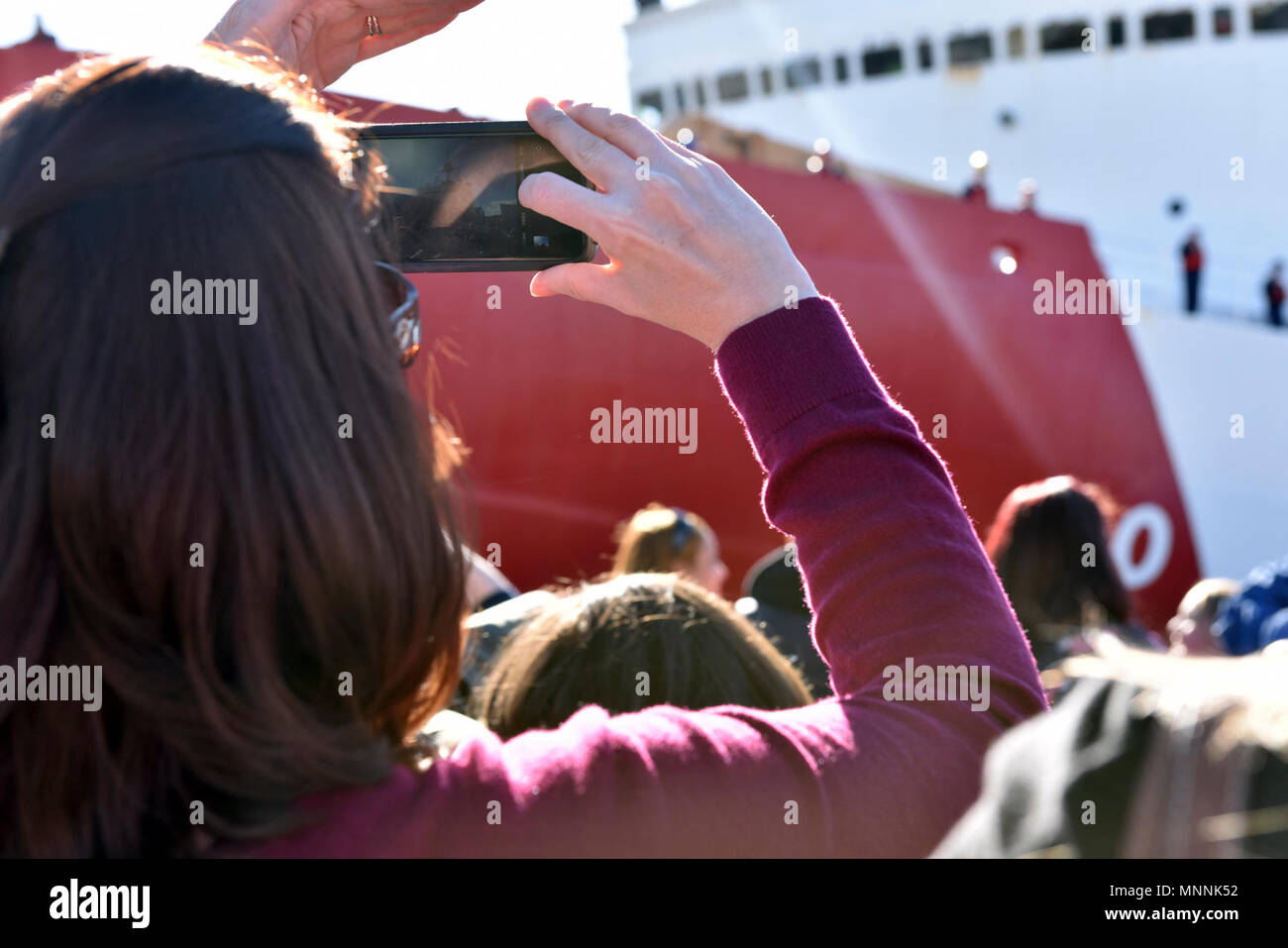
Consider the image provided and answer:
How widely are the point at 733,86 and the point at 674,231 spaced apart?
12.6m

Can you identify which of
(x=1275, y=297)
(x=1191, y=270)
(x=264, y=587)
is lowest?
(x=264, y=587)

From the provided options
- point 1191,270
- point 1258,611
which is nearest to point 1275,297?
point 1191,270

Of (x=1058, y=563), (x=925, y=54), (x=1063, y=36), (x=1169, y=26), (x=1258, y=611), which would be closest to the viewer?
(x=1258, y=611)

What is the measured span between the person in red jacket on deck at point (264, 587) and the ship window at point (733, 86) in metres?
12.5

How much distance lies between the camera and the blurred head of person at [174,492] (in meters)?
0.68

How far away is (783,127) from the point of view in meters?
12.5

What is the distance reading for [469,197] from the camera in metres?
1.08

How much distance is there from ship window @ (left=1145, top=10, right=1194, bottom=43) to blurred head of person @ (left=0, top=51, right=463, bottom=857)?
12.3 m

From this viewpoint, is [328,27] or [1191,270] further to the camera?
[1191,270]

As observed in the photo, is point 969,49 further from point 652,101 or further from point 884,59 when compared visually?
point 652,101

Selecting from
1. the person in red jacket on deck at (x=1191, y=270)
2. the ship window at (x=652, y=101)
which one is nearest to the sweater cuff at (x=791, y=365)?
the person in red jacket on deck at (x=1191, y=270)

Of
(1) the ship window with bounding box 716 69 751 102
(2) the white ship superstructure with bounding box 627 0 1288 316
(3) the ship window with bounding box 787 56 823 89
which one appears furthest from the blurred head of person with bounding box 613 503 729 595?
(1) the ship window with bounding box 716 69 751 102

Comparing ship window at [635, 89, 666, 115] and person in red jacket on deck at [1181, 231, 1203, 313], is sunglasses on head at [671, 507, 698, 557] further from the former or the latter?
ship window at [635, 89, 666, 115]

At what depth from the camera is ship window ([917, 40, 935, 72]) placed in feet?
38.2
